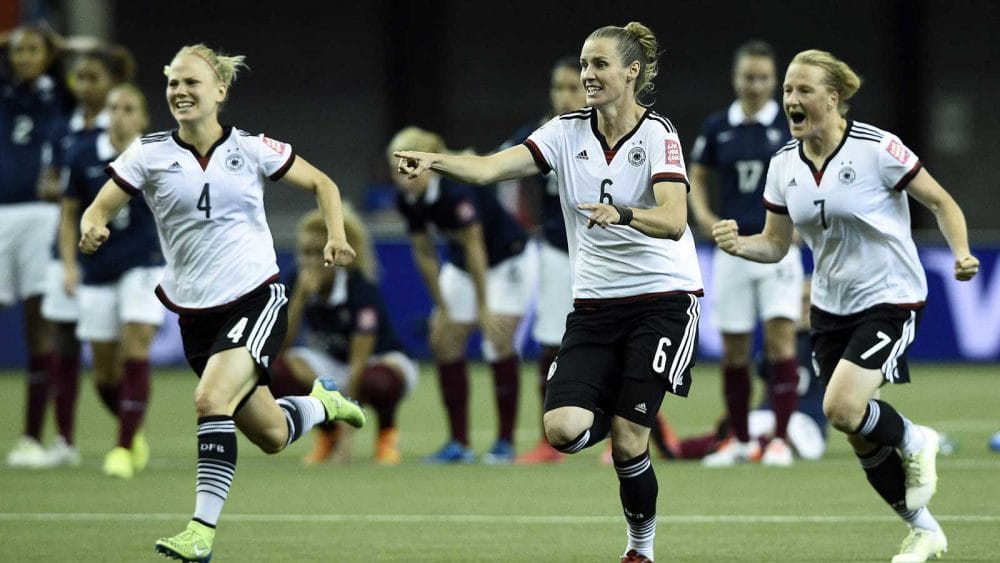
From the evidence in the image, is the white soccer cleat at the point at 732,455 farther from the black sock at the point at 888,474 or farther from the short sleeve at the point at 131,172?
the short sleeve at the point at 131,172

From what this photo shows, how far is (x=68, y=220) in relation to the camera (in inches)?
391

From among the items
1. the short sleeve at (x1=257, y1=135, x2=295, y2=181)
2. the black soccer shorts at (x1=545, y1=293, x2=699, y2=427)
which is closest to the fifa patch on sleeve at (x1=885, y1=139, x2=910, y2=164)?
the black soccer shorts at (x1=545, y1=293, x2=699, y2=427)

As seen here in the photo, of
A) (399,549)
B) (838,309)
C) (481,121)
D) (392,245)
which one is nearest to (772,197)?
(838,309)

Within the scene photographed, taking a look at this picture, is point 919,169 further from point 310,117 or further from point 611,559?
point 310,117

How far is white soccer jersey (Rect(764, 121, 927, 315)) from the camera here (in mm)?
6770

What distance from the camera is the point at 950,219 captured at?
261 inches

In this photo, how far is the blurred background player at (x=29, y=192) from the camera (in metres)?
10.7

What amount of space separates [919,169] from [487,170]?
170cm

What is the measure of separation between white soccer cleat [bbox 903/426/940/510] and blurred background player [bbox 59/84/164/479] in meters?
4.67

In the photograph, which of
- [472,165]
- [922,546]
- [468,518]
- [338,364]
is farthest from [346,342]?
[922,546]

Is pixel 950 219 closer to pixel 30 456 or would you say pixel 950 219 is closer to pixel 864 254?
pixel 864 254

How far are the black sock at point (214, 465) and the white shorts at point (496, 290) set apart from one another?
406 centimetres

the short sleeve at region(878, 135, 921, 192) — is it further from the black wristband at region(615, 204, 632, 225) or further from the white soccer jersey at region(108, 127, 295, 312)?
the white soccer jersey at region(108, 127, 295, 312)

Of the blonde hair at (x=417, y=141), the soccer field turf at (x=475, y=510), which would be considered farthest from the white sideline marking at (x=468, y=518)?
the blonde hair at (x=417, y=141)
